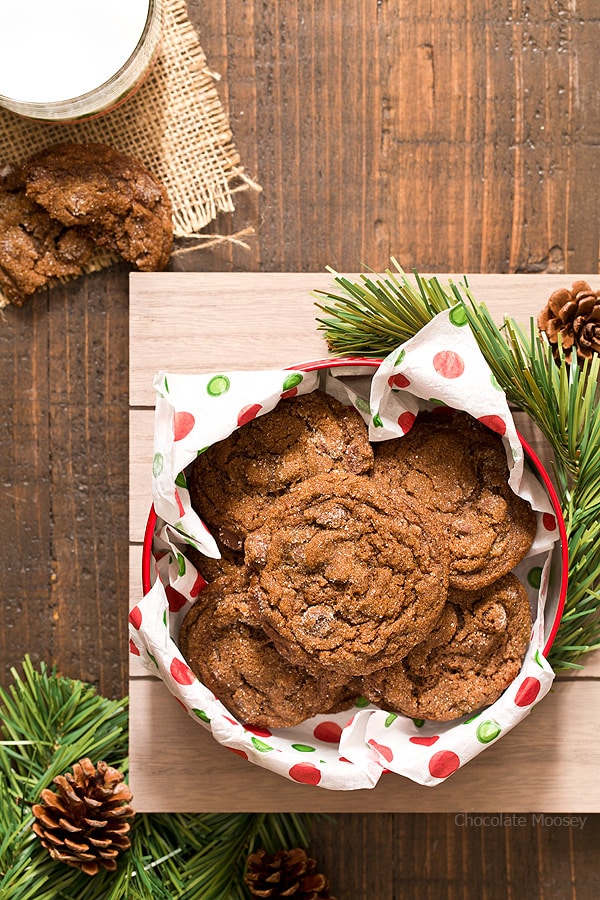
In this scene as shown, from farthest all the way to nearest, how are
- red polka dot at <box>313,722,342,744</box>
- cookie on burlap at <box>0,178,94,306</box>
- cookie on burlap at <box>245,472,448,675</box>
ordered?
cookie on burlap at <box>0,178,94,306</box>, red polka dot at <box>313,722,342,744</box>, cookie on burlap at <box>245,472,448,675</box>

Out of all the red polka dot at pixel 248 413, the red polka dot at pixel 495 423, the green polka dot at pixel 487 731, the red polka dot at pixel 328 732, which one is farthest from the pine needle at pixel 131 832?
the red polka dot at pixel 495 423

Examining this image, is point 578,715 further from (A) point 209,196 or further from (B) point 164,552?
(A) point 209,196

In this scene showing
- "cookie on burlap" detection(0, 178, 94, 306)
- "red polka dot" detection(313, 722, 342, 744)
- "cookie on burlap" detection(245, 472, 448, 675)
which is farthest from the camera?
"cookie on burlap" detection(0, 178, 94, 306)

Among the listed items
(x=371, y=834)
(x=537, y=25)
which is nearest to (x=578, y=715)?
(x=371, y=834)

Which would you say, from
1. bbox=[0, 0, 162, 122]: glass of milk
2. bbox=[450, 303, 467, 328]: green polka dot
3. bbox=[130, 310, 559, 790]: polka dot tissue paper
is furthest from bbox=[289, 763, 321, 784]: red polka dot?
bbox=[0, 0, 162, 122]: glass of milk

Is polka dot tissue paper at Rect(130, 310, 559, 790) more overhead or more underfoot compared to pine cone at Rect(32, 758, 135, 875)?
more overhead

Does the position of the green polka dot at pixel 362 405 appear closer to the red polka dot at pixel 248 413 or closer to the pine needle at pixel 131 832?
Answer: the red polka dot at pixel 248 413

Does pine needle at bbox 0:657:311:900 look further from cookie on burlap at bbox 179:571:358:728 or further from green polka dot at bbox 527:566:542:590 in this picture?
green polka dot at bbox 527:566:542:590
